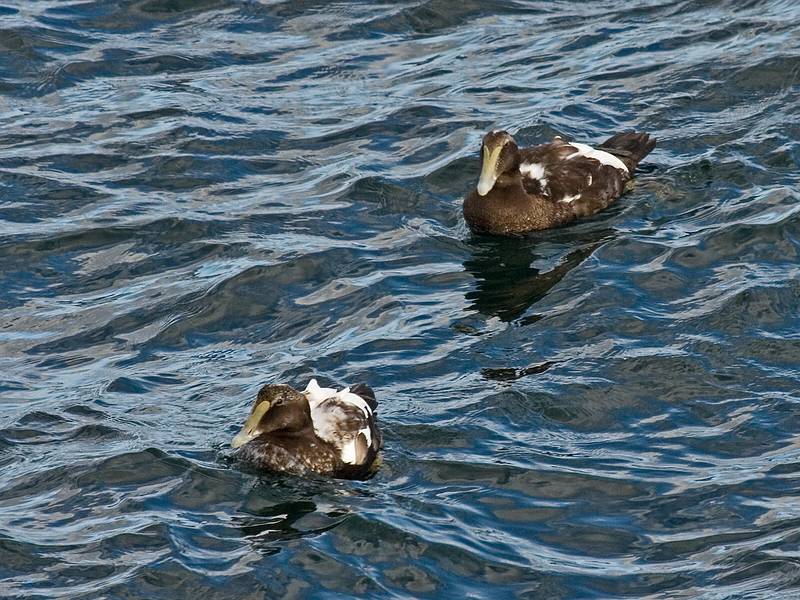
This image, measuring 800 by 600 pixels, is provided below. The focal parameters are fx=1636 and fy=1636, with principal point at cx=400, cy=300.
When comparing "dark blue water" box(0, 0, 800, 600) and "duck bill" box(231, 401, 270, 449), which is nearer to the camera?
"dark blue water" box(0, 0, 800, 600)

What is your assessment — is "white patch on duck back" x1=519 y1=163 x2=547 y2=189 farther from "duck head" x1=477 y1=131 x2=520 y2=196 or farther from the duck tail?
the duck tail

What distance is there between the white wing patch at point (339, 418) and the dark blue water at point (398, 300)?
0.88ft

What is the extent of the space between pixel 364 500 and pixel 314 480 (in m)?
0.53

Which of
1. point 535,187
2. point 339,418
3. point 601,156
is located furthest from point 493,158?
point 339,418

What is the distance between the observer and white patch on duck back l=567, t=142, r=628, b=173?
1479cm

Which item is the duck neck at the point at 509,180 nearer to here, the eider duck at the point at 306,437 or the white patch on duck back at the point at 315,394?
the white patch on duck back at the point at 315,394

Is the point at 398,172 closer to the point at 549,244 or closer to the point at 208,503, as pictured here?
the point at 549,244

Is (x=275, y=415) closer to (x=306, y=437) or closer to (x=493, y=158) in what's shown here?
(x=306, y=437)

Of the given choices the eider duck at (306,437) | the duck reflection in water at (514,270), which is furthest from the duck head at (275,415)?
the duck reflection in water at (514,270)

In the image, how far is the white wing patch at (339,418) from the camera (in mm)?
10562

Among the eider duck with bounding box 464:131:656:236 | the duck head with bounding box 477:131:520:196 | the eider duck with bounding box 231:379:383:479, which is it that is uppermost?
the duck head with bounding box 477:131:520:196

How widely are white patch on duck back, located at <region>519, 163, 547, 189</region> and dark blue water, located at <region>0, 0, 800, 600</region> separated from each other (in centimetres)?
55

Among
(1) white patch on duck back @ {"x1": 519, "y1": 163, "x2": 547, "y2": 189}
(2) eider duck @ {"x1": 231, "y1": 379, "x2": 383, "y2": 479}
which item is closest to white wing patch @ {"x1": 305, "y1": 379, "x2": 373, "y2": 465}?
(2) eider duck @ {"x1": 231, "y1": 379, "x2": 383, "y2": 479}

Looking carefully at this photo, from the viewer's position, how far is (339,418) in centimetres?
1070
